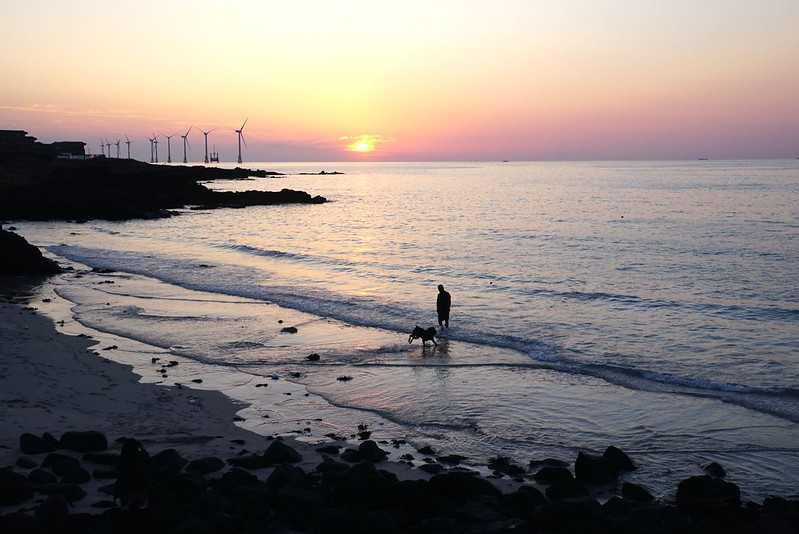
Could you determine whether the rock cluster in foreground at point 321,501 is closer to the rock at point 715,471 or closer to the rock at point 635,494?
the rock at point 635,494

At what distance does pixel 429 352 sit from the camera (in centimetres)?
2067

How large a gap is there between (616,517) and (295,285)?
26167 millimetres

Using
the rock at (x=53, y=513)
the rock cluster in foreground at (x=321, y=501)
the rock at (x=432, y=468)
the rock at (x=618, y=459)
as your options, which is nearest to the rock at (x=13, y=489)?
the rock cluster in foreground at (x=321, y=501)

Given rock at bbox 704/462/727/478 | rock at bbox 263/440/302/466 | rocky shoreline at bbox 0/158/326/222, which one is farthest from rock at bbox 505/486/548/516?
rocky shoreline at bbox 0/158/326/222

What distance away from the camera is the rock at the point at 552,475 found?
11.0 meters

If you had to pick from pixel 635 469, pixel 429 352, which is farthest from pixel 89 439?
pixel 429 352

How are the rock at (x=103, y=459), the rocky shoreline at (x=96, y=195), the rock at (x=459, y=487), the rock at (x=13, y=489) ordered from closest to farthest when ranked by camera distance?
the rock at (x=13, y=489) → the rock at (x=459, y=487) → the rock at (x=103, y=459) → the rocky shoreline at (x=96, y=195)

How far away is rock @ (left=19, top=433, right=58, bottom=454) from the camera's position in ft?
36.9

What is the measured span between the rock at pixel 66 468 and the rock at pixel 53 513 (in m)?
1.48

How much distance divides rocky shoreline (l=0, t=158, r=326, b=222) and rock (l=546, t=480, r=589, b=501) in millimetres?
66967

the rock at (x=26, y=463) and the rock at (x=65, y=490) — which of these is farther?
the rock at (x=26, y=463)

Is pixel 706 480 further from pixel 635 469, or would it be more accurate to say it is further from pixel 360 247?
pixel 360 247

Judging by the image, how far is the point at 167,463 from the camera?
35.4 feet

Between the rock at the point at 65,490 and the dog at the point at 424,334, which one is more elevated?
the rock at the point at 65,490
